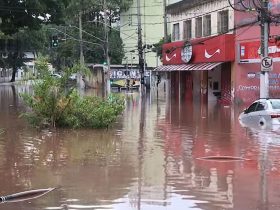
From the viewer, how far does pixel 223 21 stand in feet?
123

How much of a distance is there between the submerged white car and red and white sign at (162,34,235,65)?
1407 cm

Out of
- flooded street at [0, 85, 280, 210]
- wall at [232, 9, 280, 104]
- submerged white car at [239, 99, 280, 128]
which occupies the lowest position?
flooded street at [0, 85, 280, 210]

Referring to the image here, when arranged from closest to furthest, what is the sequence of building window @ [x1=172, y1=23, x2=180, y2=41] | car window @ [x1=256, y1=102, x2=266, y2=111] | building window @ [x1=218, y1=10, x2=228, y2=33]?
car window @ [x1=256, y1=102, x2=266, y2=111], building window @ [x1=218, y1=10, x2=228, y2=33], building window @ [x1=172, y1=23, x2=180, y2=41]

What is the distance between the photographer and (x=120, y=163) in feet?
41.1

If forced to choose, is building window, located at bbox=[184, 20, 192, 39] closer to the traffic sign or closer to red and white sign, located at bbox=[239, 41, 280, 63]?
red and white sign, located at bbox=[239, 41, 280, 63]

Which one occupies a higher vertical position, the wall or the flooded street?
the wall

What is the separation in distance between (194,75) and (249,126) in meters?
21.3

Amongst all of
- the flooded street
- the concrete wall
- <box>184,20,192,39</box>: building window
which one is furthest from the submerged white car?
<box>184,20,192,39</box>: building window

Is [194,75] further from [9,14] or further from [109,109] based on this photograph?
[109,109]

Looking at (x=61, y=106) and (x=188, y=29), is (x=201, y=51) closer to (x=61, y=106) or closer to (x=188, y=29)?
(x=188, y=29)

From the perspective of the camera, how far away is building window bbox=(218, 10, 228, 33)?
3709 cm

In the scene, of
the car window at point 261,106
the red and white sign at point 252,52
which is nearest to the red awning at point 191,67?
the red and white sign at point 252,52

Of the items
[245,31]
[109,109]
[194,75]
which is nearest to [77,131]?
[109,109]

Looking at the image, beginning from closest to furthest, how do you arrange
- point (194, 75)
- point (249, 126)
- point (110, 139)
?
point (110, 139)
point (249, 126)
point (194, 75)
